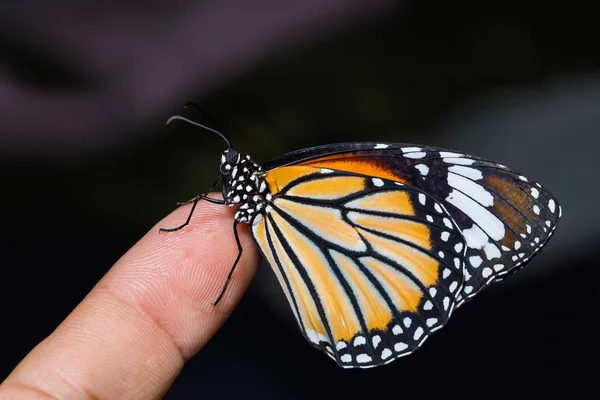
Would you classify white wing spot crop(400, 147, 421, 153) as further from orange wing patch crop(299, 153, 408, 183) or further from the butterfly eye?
the butterfly eye

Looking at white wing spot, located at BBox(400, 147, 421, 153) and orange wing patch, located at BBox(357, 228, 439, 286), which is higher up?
white wing spot, located at BBox(400, 147, 421, 153)

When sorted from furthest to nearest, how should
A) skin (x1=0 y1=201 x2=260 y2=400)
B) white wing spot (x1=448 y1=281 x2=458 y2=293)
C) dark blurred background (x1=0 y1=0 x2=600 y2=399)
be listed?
1. dark blurred background (x1=0 y1=0 x2=600 y2=399)
2. white wing spot (x1=448 y1=281 x2=458 y2=293)
3. skin (x1=0 y1=201 x2=260 y2=400)

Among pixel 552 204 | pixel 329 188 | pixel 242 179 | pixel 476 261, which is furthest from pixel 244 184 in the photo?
pixel 552 204

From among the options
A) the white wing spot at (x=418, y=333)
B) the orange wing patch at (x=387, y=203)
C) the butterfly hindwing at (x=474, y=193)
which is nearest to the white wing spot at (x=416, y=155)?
the butterfly hindwing at (x=474, y=193)

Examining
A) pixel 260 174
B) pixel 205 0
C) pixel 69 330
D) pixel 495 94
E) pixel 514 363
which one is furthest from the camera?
pixel 495 94

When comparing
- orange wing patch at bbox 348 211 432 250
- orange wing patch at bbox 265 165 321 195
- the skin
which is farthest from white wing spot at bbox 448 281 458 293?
the skin

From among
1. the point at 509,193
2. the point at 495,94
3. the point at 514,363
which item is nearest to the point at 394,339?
the point at 509,193

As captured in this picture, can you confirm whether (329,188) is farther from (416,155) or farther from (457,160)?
(457,160)

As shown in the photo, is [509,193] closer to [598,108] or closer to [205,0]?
[598,108]
